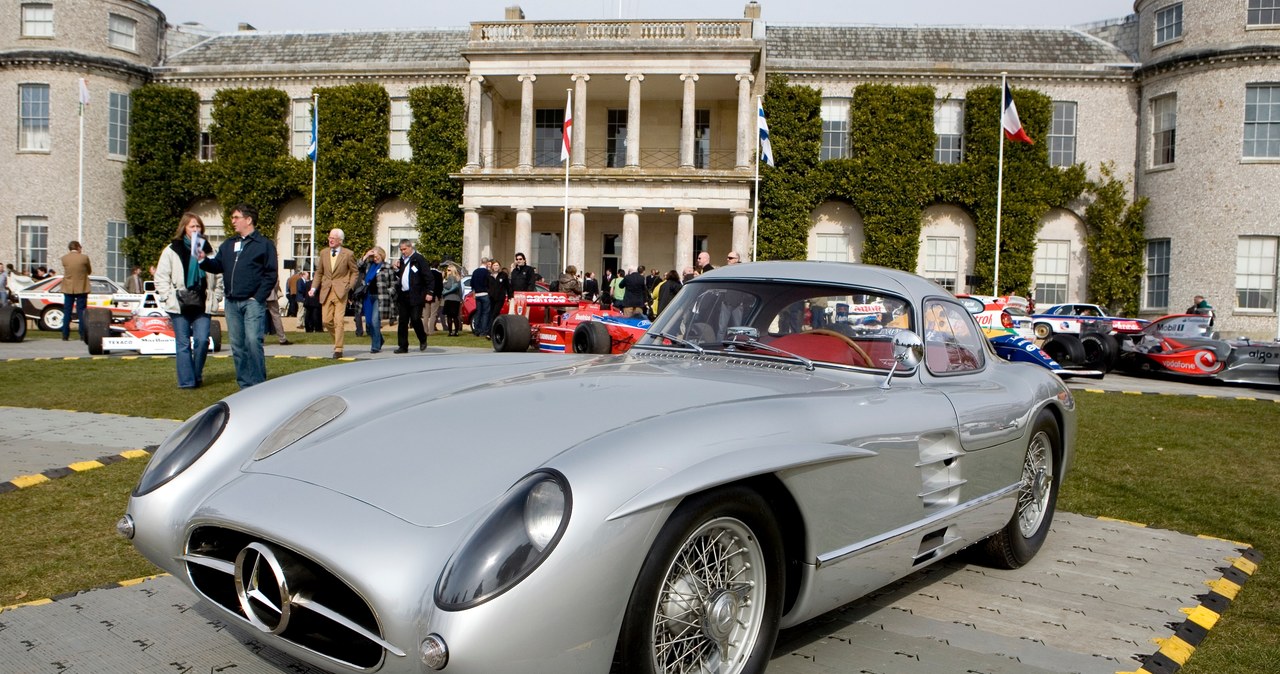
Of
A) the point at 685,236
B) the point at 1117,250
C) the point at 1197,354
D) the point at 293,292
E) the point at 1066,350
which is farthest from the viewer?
the point at 685,236

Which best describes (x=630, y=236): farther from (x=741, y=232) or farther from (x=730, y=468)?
(x=730, y=468)

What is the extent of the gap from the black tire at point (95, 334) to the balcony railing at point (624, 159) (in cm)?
2116

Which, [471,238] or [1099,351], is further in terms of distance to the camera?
[471,238]

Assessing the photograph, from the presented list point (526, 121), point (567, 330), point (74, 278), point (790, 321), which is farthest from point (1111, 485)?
point (526, 121)

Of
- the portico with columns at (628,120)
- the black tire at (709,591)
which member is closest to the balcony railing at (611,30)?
the portico with columns at (628,120)

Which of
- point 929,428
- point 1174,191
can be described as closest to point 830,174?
point 1174,191

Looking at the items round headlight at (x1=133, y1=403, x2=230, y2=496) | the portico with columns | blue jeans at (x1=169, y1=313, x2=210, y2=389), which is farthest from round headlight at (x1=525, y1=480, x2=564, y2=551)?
the portico with columns

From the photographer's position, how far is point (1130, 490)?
636 cm

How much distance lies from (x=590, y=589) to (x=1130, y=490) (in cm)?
561

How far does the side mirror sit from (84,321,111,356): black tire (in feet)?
44.9

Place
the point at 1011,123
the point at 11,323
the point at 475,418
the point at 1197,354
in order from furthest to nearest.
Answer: the point at 1011,123, the point at 11,323, the point at 1197,354, the point at 475,418

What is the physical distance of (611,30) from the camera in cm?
3191

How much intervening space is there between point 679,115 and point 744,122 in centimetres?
454

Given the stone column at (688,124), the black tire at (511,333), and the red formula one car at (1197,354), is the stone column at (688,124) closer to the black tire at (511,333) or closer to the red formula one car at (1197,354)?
the red formula one car at (1197,354)
